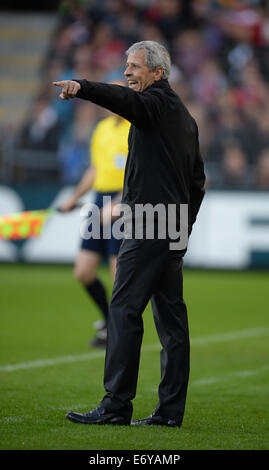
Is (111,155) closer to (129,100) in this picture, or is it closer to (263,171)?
(129,100)

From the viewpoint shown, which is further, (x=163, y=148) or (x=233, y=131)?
(x=233, y=131)

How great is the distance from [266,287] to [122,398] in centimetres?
979

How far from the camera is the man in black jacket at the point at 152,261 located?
16.7 feet

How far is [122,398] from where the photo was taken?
16.8 ft

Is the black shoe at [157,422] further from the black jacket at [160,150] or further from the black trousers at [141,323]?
the black jacket at [160,150]

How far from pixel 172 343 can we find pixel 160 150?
3.67 feet

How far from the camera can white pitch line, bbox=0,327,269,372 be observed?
294 inches

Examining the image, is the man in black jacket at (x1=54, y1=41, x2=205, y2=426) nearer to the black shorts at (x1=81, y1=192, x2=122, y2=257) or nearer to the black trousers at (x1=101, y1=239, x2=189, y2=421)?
the black trousers at (x1=101, y1=239, x2=189, y2=421)

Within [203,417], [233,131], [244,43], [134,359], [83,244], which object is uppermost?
[244,43]

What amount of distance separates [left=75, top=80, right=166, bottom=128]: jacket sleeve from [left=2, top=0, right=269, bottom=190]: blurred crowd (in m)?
11.8

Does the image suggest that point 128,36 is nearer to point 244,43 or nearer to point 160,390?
point 244,43

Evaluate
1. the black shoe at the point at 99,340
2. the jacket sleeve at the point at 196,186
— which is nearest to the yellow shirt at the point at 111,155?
the black shoe at the point at 99,340
